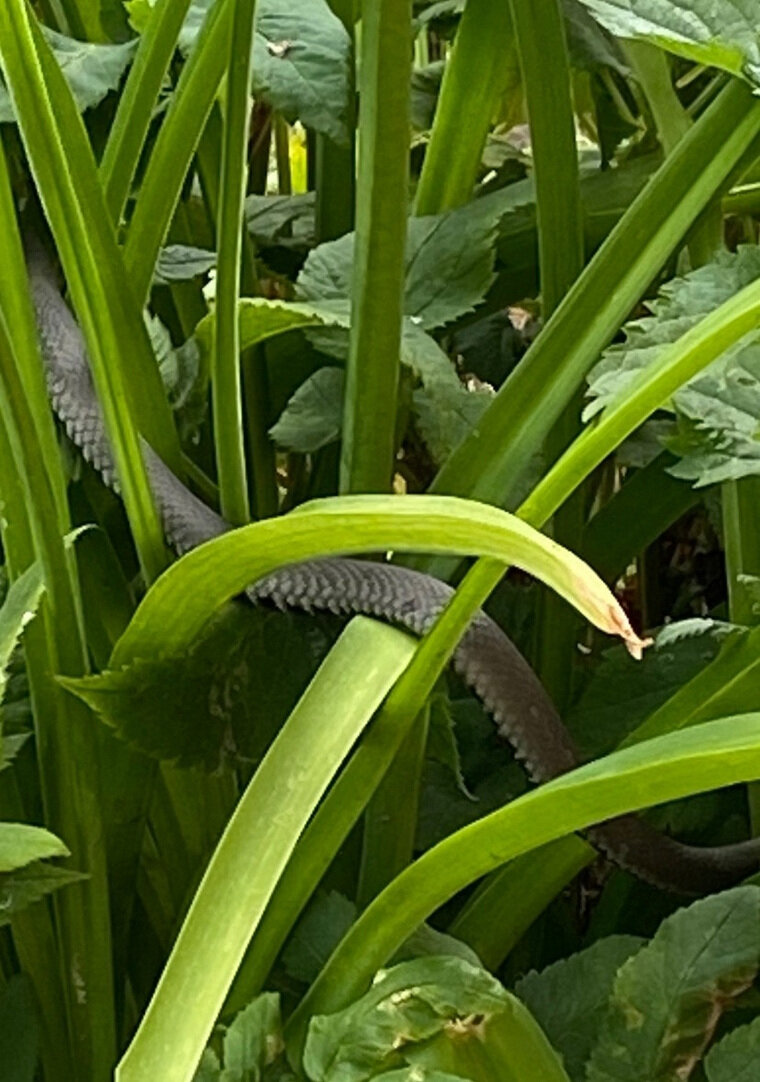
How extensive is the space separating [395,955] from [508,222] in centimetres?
28

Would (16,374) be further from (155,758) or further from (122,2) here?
(122,2)

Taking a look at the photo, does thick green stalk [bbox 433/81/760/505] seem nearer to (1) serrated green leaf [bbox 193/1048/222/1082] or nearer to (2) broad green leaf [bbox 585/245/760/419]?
(2) broad green leaf [bbox 585/245/760/419]

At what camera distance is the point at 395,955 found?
0.36 meters

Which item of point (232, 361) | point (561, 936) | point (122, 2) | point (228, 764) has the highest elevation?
point (122, 2)

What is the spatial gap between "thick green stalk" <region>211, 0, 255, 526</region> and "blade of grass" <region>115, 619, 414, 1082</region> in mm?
69

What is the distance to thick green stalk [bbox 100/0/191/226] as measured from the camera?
0.39 metres

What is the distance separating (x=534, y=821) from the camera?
0.95ft

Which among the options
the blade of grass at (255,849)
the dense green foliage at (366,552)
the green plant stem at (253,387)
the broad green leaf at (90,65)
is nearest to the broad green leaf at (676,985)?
the dense green foliage at (366,552)

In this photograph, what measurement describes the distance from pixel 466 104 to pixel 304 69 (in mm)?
68

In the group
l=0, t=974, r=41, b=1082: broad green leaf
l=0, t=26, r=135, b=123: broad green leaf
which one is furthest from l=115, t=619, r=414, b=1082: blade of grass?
l=0, t=26, r=135, b=123: broad green leaf

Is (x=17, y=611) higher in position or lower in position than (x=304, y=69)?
lower

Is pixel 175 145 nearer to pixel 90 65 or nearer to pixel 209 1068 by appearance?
pixel 90 65

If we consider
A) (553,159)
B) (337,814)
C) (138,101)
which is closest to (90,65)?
(138,101)

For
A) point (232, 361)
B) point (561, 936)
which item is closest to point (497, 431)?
point (232, 361)
